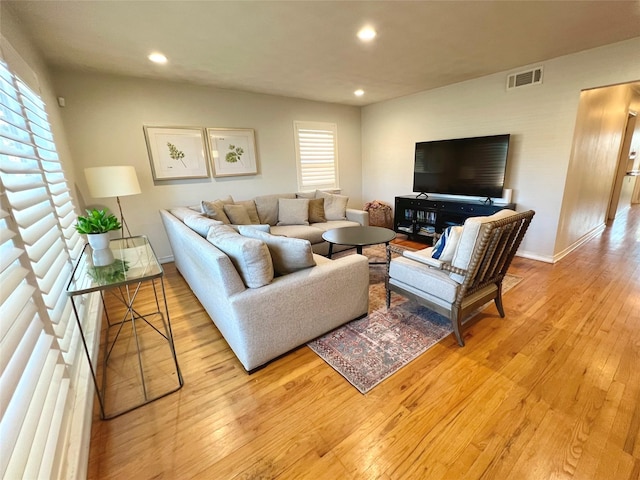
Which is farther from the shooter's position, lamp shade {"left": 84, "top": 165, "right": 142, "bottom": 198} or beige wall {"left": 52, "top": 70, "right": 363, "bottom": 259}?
beige wall {"left": 52, "top": 70, "right": 363, "bottom": 259}

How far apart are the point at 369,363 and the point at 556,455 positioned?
0.99m

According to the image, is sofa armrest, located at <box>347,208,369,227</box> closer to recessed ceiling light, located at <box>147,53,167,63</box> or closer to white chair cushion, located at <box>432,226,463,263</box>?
white chair cushion, located at <box>432,226,463,263</box>

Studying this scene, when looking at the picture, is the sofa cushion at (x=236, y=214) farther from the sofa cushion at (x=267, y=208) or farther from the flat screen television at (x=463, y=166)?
the flat screen television at (x=463, y=166)

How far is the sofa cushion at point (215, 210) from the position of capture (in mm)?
3389

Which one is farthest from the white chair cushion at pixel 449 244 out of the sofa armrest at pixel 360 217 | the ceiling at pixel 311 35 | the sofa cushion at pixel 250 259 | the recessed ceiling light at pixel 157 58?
the recessed ceiling light at pixel 157 58

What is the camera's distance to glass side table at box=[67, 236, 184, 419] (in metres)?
1.54

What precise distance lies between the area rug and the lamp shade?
256 centimetres

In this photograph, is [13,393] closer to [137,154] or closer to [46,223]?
[46,223]

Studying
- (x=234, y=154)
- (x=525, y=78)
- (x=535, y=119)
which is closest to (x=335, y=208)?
(x=234, y=154)

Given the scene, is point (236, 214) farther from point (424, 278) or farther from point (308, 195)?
point (424, 278)

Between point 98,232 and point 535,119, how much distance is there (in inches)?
182

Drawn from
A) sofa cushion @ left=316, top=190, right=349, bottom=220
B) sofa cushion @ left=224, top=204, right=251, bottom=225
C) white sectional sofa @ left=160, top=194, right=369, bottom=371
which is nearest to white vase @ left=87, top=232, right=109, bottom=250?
white sectional sofa @ left=160, top=194, right=369, bottom=371

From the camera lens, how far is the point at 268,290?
178 cm

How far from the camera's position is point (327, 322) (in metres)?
2.13
